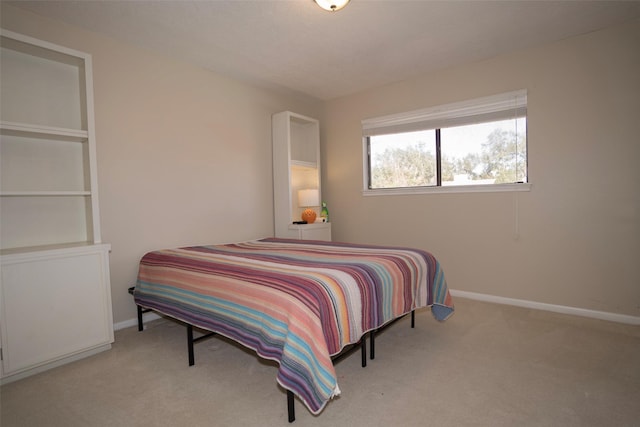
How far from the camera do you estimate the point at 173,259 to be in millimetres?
2480

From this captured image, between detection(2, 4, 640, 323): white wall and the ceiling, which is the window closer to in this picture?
detection(2, 4, 640, 323): white wall

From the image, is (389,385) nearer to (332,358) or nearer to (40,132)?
(332,358)

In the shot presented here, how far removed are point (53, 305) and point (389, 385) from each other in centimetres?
213

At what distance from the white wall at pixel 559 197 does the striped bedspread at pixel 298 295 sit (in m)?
1.17

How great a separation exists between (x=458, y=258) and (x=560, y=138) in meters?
1.46

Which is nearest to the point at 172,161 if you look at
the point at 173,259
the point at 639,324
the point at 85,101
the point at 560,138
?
the point at 85,101

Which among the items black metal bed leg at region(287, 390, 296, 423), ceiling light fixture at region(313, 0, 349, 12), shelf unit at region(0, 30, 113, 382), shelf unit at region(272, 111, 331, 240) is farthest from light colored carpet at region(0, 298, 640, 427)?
ceiling light fixture at region(313, 0, 349, 12)

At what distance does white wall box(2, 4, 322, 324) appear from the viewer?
2.73 metres

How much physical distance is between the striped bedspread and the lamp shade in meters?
1.50

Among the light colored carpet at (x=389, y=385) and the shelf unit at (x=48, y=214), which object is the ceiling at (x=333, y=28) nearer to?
the shelf unit at (x=48, y=214)

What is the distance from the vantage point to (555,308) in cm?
305

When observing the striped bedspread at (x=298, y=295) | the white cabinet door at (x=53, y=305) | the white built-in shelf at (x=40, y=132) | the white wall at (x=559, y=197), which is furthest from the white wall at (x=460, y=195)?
the striped bedspread at (x=298, y=295)

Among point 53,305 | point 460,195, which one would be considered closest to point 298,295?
point 53,305

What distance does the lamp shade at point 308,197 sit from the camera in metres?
4.21
